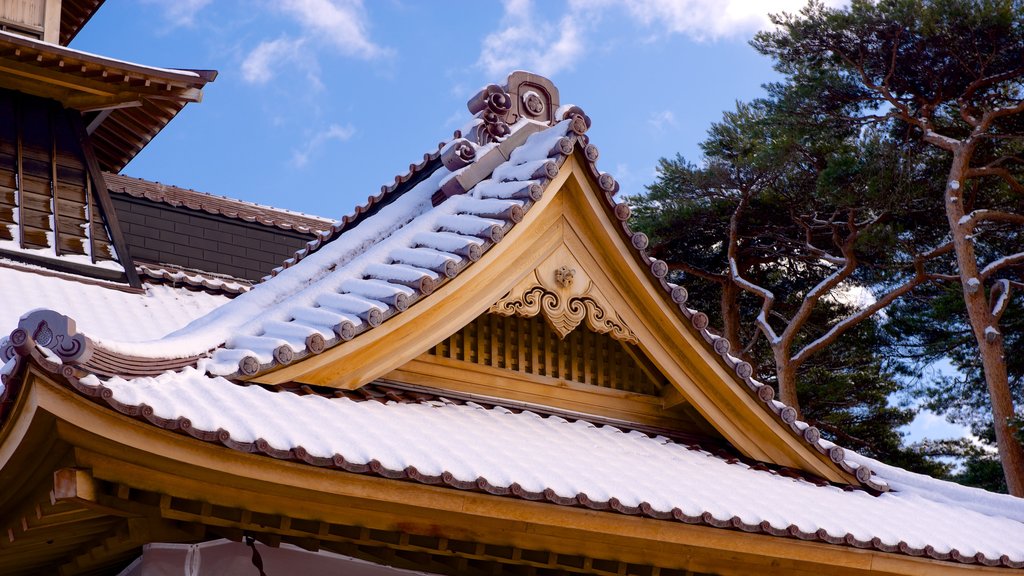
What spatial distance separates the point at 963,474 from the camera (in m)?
23.4

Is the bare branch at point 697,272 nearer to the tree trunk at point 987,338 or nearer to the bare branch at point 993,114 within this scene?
the tree trunk at point 987,338

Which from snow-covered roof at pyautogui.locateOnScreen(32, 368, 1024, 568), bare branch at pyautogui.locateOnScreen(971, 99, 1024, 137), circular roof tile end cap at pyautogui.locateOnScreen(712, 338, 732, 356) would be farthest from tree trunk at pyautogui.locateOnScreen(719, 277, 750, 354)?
circular roof tile end cap at pyautogui.locateOnScreen(712, 338, 732, 356)

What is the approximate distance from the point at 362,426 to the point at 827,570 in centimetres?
249

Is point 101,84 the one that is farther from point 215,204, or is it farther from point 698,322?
point 698,322

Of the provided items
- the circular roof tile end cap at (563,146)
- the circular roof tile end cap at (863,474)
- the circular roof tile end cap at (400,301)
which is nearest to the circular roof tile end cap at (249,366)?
the circular roof tile end cap at (400,301)

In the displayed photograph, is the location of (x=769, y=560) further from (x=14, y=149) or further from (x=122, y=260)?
(x=14, y=149)

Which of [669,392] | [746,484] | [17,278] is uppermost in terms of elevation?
[17,278]

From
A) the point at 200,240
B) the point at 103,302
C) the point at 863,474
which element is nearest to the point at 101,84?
the point at 200,240

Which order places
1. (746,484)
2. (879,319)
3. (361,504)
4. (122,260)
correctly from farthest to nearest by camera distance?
(879,319)
(122,260)
(746,484)
(361,504)

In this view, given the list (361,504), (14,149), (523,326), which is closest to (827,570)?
(523,326)

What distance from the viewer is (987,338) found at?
18.4 metres

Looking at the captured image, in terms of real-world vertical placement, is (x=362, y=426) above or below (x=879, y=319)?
below

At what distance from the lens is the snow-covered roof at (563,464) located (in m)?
4.59

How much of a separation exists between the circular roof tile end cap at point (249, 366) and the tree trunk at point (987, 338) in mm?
14641
